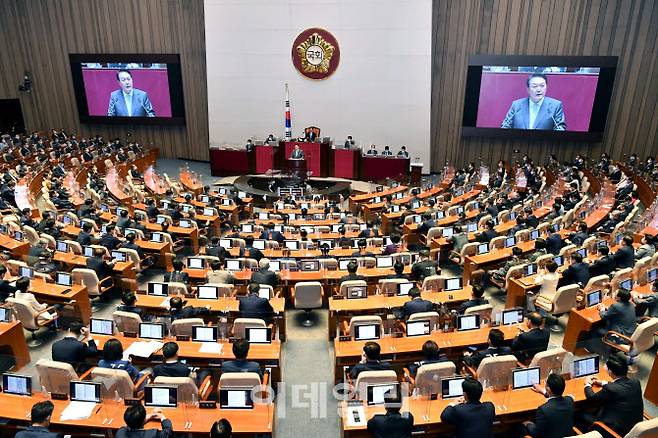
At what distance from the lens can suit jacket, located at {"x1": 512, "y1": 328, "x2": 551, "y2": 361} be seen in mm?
7074

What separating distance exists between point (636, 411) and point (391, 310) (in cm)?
391

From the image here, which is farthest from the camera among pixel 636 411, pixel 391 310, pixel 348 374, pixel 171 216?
pixel 171 216

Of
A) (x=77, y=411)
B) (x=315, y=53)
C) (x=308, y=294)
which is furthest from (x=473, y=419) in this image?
(x=315, y=53)

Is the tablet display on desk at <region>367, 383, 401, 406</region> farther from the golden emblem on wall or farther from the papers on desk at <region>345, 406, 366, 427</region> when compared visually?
the golden emblem on wall

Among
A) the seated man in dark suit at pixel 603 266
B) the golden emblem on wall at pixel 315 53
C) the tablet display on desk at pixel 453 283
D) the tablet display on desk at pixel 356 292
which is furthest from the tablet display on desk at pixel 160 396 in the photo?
the golden emblem on wall at pixel 315 53

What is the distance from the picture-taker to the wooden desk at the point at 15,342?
7.77 meters

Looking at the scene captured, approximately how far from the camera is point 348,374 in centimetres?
677

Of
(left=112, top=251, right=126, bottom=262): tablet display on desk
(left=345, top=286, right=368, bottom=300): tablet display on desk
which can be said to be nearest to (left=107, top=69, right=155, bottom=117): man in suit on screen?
(left=112, top=251, right=126, bottom=262): tablet display on desk

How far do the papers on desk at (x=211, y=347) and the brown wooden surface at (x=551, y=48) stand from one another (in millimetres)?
19163

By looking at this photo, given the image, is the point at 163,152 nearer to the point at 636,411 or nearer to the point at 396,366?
the point at 396,366

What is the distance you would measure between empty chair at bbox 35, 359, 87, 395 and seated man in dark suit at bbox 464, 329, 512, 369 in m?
5.36

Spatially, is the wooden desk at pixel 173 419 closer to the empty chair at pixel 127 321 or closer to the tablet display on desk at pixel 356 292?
the empty chair at pixel 127 321

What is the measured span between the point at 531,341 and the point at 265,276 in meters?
4.91

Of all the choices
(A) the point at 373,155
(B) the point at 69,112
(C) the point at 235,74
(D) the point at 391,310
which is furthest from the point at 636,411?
(B) the point at 69,112
